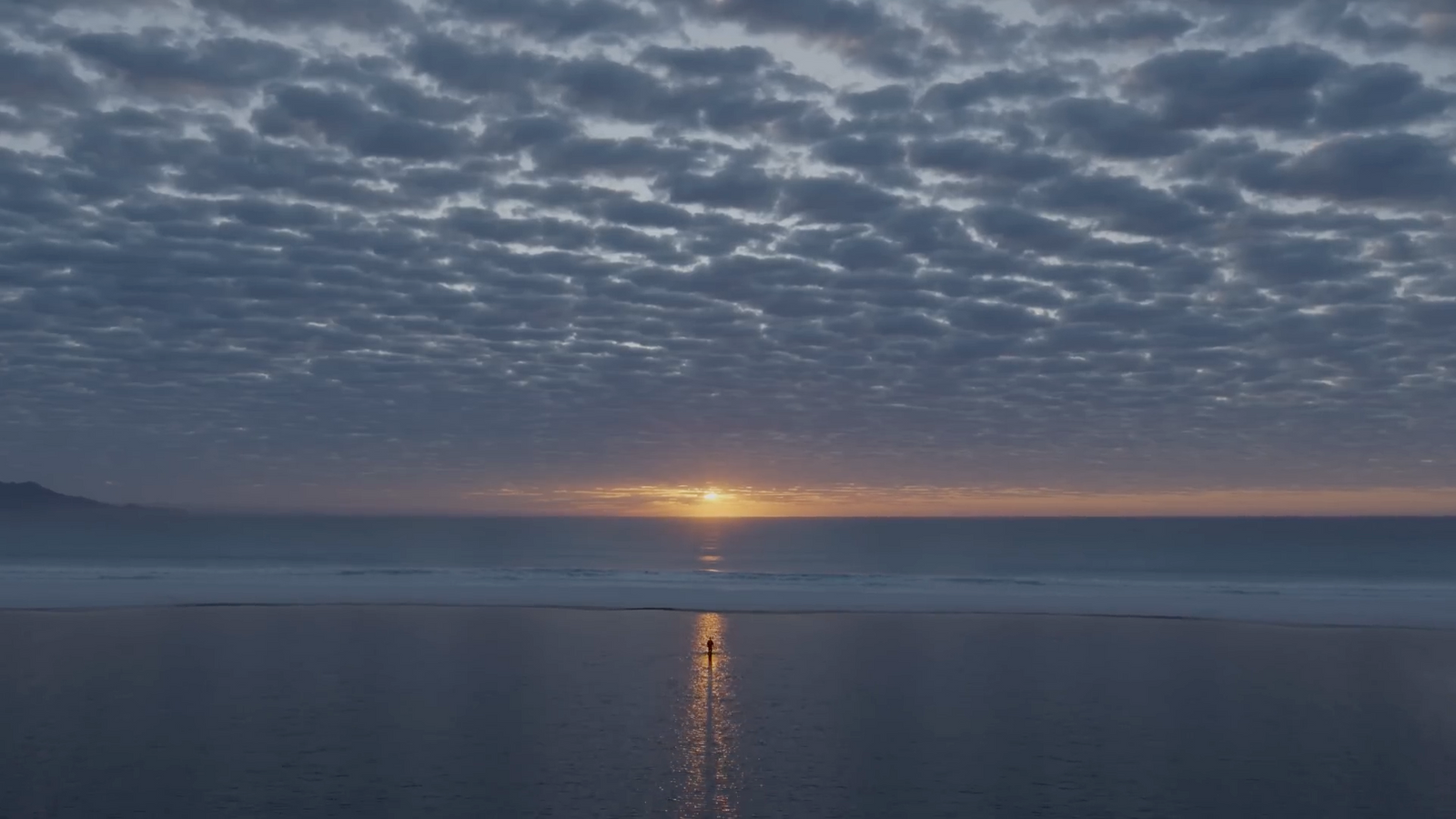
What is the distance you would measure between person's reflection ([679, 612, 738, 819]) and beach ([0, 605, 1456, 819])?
7cm

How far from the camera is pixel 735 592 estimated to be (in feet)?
147

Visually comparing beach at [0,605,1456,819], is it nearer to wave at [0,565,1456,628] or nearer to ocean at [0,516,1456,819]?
ocean at [0,516,1456,819]

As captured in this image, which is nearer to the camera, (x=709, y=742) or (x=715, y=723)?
(x=709, y=742)

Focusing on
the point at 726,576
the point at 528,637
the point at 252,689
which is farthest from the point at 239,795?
the point at 726,576

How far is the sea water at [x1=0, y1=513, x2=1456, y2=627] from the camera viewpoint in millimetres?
40531

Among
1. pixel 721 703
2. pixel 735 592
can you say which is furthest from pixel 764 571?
pixel 721 703

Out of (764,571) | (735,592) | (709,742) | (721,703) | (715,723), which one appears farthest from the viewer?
(764,571)

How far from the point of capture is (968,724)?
734 inches

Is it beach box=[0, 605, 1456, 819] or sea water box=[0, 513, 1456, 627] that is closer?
beach box=[0, 605, 1456, 819]

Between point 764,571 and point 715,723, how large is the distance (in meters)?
50.2

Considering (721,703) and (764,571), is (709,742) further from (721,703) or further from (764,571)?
(764,571)

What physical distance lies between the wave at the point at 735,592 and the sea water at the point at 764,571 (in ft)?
0.43

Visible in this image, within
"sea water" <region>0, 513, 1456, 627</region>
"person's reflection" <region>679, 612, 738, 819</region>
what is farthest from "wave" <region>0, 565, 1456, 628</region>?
"person's reflection" <region>679, 612, 738, 819</region>

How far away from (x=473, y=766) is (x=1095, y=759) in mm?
8847
